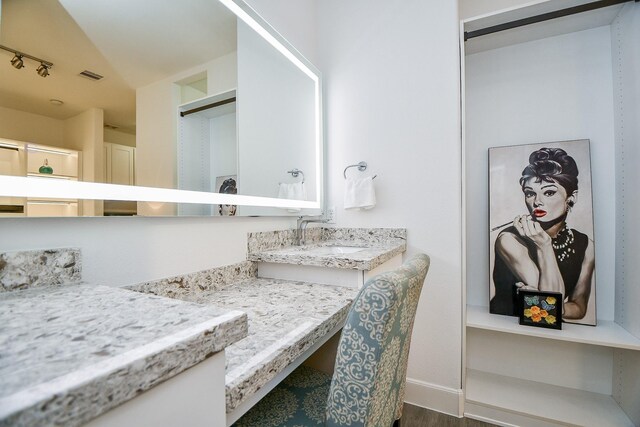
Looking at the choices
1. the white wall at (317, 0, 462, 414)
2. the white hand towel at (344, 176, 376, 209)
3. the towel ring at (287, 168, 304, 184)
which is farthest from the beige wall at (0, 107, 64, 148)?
the white wall at (317, 0, 462, 414)

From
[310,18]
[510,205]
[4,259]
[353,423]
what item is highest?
[310,18]

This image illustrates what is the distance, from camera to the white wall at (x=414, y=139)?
70.1 inches

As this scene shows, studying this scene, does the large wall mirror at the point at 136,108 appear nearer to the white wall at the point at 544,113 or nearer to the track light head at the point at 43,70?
the track light head at the point at 43,70

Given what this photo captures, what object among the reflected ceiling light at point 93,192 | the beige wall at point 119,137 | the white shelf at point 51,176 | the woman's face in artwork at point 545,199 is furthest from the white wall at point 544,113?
the white shelf at point 51,176

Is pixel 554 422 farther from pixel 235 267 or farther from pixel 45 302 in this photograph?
pixel 45 302

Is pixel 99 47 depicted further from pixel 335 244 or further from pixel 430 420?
pixel 430 420

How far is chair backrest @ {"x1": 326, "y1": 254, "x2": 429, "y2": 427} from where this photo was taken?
2.21 ft

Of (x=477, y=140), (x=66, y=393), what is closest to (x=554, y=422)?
(x=477, y=140)

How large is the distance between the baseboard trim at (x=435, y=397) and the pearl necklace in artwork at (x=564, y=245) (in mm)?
1011

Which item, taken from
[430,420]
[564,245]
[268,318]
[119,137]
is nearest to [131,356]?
[268,318]

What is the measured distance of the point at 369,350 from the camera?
2.24 feet

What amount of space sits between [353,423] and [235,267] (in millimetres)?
871

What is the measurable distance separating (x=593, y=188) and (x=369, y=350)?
76.3 inches

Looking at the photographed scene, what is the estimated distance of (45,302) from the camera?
2.00 feet
